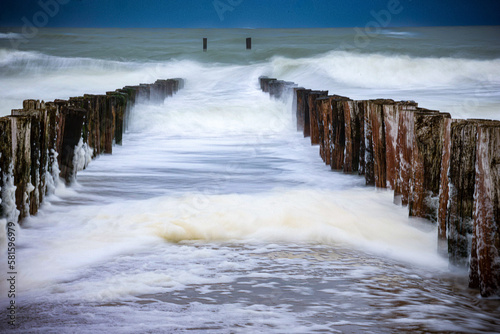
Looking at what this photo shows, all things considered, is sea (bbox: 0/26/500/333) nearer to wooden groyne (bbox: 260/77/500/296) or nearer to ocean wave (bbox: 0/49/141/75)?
wooden groyne (bbox: 260/77/500/296)

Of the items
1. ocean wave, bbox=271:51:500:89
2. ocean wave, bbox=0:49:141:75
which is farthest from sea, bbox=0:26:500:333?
ocean wave, bbox=0:49:141:75

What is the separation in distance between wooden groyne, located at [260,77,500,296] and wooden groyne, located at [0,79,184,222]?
2.44 meters

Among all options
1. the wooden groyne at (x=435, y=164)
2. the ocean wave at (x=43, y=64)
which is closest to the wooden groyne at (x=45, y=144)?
the wooden groyne at (x=435, y=164)

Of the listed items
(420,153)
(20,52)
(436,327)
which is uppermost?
(20,52)

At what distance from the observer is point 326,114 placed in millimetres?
6680

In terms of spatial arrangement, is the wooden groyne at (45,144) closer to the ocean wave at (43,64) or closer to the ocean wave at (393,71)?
the ocean wave at (393,71)

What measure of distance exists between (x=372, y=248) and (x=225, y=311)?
1.34 metres

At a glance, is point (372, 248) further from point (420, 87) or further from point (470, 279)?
point (420, 87)

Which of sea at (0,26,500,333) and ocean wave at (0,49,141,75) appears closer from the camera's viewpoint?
sea at (0,26,500,333)

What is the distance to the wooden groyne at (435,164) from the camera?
283cm

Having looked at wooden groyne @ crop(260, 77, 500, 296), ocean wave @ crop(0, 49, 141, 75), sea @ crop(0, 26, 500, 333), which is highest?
ocean wave @ crop(0, 49, 141, 75)

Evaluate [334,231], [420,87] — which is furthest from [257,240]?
[420,87]

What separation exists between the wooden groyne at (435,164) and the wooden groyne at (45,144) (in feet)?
8.01

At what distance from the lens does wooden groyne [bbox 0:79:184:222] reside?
3746 mm
